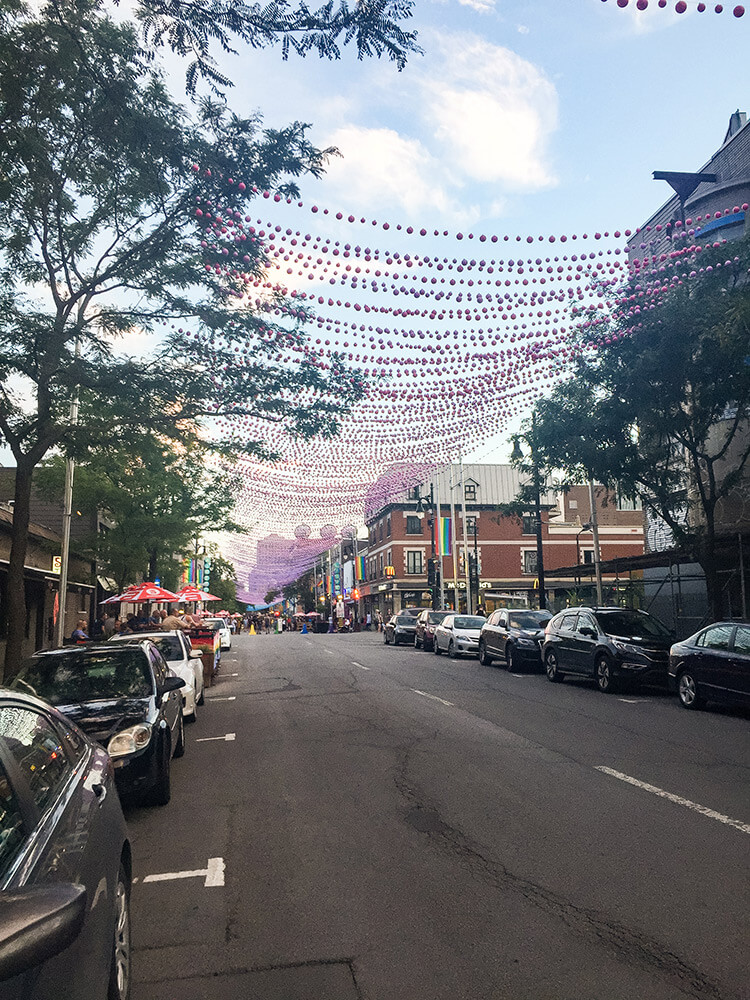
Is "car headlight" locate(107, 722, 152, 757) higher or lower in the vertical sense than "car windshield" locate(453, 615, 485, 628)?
lower

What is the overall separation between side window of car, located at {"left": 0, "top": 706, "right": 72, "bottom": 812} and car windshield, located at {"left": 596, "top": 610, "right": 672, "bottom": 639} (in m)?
14.7

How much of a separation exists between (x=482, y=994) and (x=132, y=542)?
2652 cm

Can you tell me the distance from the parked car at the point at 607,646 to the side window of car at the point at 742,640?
11.0 feet

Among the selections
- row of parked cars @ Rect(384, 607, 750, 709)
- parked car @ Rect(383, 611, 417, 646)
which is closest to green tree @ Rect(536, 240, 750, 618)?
row of parked cars @ Rect(384, 607, 750, 709)

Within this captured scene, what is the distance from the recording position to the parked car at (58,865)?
1.97m

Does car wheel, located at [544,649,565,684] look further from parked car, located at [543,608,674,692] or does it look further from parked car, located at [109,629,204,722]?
parked car, located at [109,629,204,722]

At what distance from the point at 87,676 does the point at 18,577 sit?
5859mm

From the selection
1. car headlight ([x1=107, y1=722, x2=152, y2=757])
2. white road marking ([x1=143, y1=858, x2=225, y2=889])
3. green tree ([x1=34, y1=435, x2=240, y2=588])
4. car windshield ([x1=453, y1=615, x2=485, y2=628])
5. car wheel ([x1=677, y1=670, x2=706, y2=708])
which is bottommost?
white road marking ([x1=143, y1=858, x2=225, y2=889])

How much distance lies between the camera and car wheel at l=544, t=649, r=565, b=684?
18.8m

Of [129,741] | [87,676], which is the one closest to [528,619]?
[87,676]

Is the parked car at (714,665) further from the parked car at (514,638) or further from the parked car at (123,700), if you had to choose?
the parked car at (123,700)

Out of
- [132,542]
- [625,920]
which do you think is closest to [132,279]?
[625,920]

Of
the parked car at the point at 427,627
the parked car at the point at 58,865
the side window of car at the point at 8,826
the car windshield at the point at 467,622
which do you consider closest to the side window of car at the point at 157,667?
the parked car at the point at 58,865

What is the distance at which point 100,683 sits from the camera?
832cm
